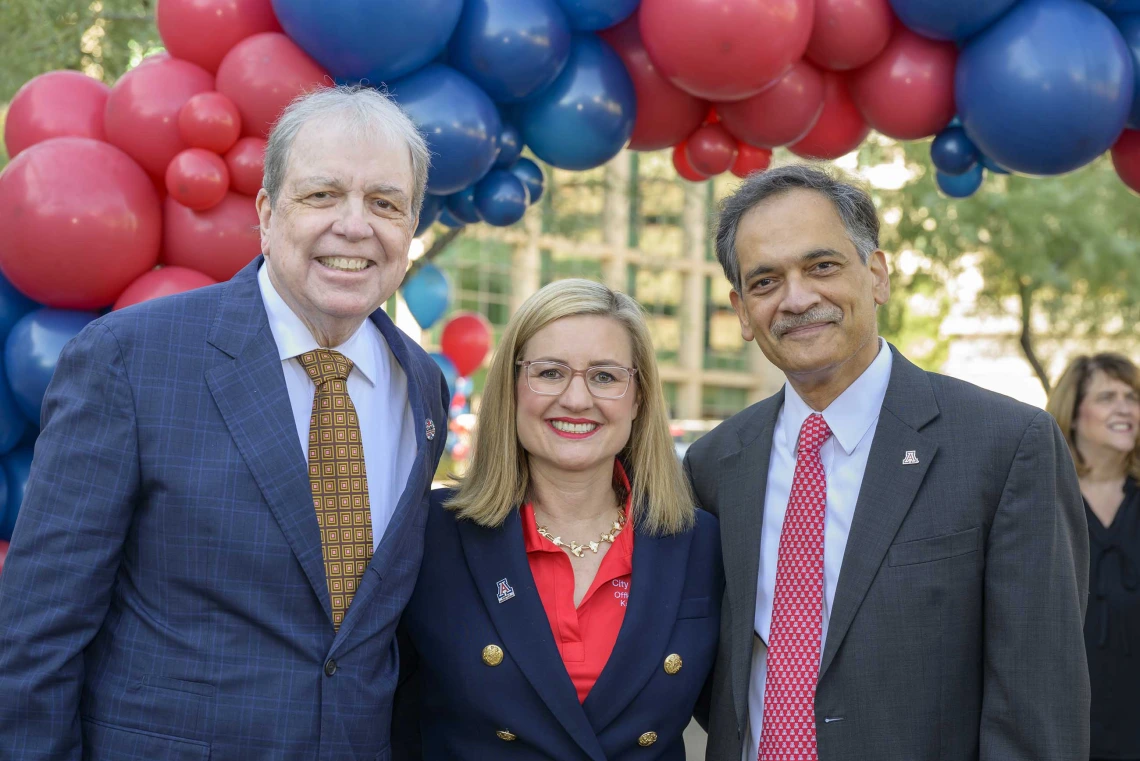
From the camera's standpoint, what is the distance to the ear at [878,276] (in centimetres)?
301

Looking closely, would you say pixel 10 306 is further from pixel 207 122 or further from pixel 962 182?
pixel 962 182

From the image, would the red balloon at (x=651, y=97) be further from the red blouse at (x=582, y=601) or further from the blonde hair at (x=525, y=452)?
the red blouse at (x=582, y=601)

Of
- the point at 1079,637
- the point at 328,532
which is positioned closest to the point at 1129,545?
the point at 1079,637

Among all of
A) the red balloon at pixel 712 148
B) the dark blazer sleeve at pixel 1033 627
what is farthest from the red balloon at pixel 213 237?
the dark blazer sleeve at pixel 1033 627

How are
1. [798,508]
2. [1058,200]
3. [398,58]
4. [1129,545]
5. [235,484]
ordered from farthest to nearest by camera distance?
[1058,200]
[1129,545]
[398,58]
[798,508]
[235,484]

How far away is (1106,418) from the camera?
489 cm

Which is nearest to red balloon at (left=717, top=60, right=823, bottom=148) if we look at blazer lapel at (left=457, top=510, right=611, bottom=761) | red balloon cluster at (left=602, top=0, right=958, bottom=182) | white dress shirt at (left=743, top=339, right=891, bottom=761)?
red balloon cluster at (left=602, top=0, right=958, bottom=182)

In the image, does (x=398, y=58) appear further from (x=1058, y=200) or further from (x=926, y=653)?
(x=1058, y=200)

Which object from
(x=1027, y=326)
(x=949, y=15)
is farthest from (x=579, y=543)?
(x=1027, y=326)

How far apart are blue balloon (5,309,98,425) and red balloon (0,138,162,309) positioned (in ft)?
0.21

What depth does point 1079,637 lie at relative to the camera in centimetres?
259

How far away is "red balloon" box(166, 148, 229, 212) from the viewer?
3844 millimetres

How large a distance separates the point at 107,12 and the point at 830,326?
684 cm

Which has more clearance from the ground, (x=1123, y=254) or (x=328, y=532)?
(x=1123, y=254)
